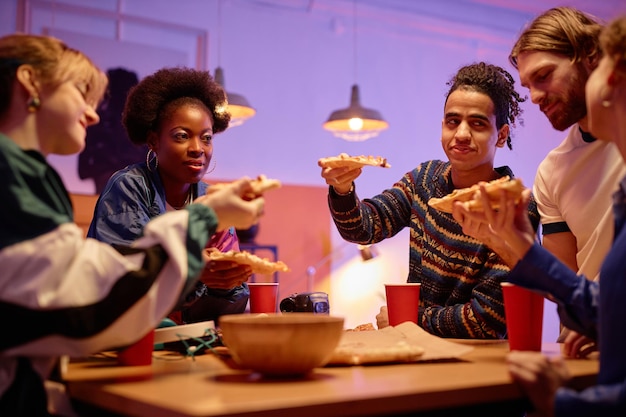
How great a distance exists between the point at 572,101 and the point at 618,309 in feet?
3.72

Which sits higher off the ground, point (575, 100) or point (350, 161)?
point (575, 100)

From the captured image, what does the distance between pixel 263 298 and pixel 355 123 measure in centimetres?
326

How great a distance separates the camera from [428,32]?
650cm

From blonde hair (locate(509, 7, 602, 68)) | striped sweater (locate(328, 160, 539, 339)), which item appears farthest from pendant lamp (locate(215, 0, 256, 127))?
blonde hair (locate(509, 7, 602, 68))

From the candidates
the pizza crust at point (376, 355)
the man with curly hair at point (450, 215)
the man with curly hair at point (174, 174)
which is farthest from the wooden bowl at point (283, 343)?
the man with curly hair at point (450, 215)

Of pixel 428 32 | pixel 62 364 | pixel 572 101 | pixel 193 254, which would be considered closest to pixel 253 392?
pixel 193 254

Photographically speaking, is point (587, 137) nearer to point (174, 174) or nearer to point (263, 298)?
point (263, 298)

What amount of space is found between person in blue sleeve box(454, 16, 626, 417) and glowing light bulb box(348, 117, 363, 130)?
10.9 feet

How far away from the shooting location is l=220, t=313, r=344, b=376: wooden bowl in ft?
3.65

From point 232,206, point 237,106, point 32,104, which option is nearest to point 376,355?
point 232,206

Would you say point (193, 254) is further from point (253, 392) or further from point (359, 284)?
point (359, 284)

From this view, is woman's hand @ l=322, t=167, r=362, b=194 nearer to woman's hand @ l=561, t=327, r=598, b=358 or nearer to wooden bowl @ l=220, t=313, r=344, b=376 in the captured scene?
woman's hand @ l=561, t=327, r=598, b=358

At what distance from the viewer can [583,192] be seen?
6.91 feet

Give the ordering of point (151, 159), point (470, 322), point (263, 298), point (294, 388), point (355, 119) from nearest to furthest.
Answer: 1. point (294, 388)
2. point (263, 298)
3. point (470, 322)
4. point (151, 159)
5. point (355, 119)
